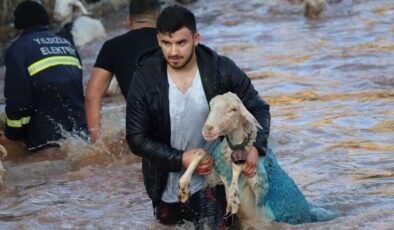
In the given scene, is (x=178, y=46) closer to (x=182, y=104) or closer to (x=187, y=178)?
(x=182, y=104)

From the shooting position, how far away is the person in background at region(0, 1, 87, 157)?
7.76 meters

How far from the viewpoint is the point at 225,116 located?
15.0 ft

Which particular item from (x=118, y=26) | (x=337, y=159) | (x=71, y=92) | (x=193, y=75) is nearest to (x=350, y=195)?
(x=337, y=159)

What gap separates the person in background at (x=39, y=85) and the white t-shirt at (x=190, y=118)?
3140mm

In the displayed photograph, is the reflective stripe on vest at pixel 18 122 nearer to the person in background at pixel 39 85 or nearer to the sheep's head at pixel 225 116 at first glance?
the person in background at pixel 39 85

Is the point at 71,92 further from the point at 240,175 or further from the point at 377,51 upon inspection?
the point at 377,51

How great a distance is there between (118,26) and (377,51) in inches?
242

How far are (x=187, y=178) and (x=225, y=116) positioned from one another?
14.5 inches

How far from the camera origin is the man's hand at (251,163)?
4715 millimetres

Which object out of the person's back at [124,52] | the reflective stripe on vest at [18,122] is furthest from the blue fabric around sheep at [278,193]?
the reflective stripe on vest at [18,122]

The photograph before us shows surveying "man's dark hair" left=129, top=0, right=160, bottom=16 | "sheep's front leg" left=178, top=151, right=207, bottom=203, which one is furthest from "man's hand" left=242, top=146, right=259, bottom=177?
"man's dark hair" left=129, top=0, right=160, bottom=16

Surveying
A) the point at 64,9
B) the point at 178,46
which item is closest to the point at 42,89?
the point at 178,46

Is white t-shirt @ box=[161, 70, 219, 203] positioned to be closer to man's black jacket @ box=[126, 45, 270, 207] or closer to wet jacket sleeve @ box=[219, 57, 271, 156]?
man's black jacket @ box=[126, 45, 270, 207]

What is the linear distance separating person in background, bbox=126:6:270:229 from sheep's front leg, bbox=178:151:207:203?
52 millimetres
